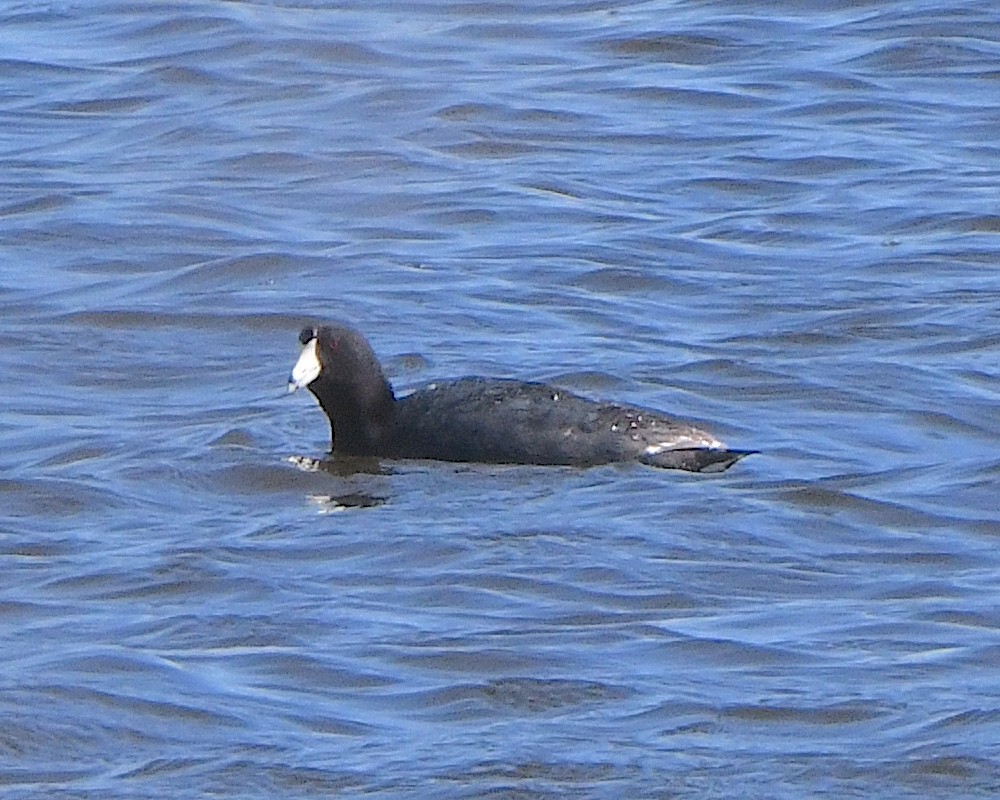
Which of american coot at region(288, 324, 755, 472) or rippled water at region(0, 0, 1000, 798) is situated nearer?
rippled water at region(0, 0, 1000, 798)

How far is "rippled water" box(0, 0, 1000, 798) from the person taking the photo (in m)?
7.72

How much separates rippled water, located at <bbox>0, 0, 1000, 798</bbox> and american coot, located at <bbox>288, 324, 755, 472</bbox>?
16 cm

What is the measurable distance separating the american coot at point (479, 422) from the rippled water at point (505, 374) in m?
0.16

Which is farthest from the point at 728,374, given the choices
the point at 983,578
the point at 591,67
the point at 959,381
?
the point at 591,67

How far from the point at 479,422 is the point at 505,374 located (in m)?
1.33

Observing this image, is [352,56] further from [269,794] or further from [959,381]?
[269,794]

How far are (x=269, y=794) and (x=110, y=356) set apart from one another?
576 cm

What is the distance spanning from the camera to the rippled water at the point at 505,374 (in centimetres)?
772

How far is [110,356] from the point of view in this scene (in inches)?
500

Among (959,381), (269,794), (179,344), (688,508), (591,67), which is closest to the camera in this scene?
(269,794)

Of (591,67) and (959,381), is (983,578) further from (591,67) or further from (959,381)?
(591,67)

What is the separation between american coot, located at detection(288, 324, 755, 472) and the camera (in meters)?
10.8

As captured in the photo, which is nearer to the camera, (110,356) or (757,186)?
(110,356)

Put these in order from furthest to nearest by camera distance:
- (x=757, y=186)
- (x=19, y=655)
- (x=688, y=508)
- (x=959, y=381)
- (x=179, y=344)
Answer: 1. (x=757, y=186)
2. (x=179, y=344)
3. (x=959, y=381)
4. (x=688, y=508)
5. (x=19, y=655)
